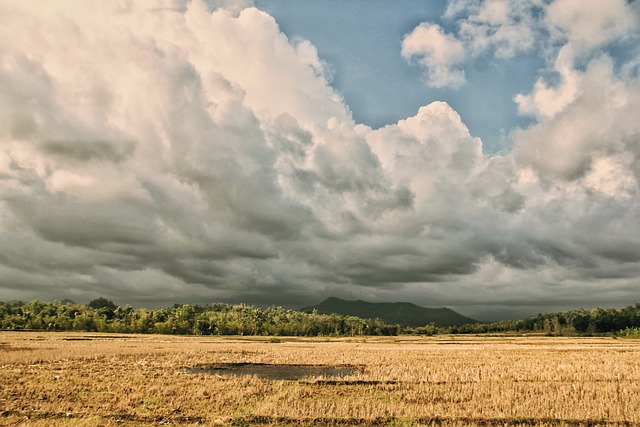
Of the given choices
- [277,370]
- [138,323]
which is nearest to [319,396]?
[277,370]

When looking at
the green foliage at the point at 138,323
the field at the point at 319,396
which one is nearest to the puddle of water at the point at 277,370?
the field at the point at 319,396

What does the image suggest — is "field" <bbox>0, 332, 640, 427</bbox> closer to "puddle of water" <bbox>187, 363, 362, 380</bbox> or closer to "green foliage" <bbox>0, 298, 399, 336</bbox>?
"puddle of water" <bbox>187, 363, 362, 380</bbox>

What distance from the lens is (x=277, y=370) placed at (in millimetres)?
41438

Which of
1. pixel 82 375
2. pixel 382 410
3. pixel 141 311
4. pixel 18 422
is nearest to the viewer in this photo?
pixel 18 422

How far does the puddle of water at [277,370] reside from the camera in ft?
122

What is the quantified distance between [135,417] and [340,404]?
398 inches

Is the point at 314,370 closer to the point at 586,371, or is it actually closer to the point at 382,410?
the point at 382,410

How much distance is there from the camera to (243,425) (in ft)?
64.2

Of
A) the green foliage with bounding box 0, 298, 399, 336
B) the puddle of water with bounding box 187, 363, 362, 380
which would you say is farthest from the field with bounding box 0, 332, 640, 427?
the green foliage with bounding box 0, 298, 399, 336

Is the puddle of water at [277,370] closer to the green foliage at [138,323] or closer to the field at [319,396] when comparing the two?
the field at [319,396]

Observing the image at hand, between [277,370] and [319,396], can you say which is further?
[277,370]

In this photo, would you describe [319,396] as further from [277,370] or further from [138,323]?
[138,323]

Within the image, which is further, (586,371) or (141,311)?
(141,311)

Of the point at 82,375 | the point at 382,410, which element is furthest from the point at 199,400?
the point at 82,375
